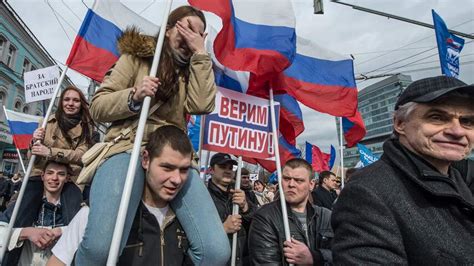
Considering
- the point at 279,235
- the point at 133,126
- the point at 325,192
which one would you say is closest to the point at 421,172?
the point at 133,126

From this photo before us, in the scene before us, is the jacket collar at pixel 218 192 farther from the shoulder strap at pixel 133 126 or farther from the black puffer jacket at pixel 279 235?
the shoulder strap at pixel 133 126

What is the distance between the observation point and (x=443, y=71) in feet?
21.1

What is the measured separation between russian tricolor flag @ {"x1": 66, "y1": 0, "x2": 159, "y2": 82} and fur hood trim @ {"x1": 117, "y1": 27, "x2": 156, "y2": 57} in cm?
212

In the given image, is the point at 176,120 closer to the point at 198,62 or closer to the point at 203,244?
the point at 198,62

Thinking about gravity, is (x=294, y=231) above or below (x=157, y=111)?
below

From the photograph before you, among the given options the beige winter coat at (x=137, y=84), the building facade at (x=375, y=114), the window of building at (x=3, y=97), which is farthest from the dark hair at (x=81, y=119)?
the building facade at (x=375, y=114)

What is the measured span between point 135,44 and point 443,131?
196 centimetres

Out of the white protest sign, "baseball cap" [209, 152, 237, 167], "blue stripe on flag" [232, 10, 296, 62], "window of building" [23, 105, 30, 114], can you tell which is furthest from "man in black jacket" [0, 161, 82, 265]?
"window of building" [23, 105, 30, 114]

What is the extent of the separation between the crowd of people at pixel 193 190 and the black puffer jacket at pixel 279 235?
0.4 inches

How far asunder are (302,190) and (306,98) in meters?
1.49

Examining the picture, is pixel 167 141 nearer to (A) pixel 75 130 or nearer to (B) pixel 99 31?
(A) pixel 75 130

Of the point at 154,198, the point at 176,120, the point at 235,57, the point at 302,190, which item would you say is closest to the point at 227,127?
the point at 235,57

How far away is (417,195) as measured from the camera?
147 cm

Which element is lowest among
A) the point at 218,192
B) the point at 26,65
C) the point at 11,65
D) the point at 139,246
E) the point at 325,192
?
the point at 139,246
